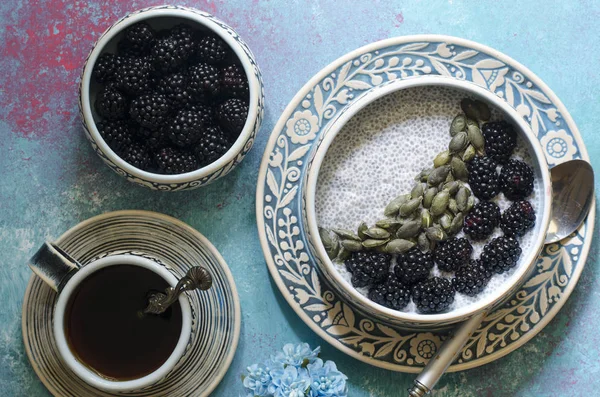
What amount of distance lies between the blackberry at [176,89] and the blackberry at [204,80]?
1cm

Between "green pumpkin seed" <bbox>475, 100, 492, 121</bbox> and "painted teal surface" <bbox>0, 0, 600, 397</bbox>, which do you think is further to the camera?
"painted teal surface" <bbox>0, 0, 600, 397</bbox>

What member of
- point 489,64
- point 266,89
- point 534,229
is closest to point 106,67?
point 266,89

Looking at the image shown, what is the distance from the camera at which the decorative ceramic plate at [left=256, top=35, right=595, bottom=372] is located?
4.48 feet

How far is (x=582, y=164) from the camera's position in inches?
53.8

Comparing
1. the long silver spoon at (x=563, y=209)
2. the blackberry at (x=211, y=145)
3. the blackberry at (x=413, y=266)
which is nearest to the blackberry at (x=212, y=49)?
the blackberry at (x=211, y=145)

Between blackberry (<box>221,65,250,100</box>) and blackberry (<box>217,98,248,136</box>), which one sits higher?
blackberry (<box>221,65,250,100</box>)

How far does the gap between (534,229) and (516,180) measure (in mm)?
98

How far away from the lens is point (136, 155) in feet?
4.35

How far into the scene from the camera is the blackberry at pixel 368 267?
1.30 metres

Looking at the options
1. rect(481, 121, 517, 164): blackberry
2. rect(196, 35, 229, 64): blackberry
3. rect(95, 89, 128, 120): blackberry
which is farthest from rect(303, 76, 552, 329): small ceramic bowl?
rect(95, 89, 128, 120): blackberry

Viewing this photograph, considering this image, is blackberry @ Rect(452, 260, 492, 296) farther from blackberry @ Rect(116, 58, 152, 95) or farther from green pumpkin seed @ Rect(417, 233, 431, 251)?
blackberry @ Rect(116, 58, 152, 95)

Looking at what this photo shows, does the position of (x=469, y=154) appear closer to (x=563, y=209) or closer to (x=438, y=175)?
(x=438, y=175)

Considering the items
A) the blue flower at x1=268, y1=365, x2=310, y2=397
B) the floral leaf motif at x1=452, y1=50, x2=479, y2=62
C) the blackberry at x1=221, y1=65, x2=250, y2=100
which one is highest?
the floral leaf motif at x1=452, y1=50, x2=479, y2=62

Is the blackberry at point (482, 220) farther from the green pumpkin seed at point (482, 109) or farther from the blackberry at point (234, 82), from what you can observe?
the blackberry at point (234, 82)
